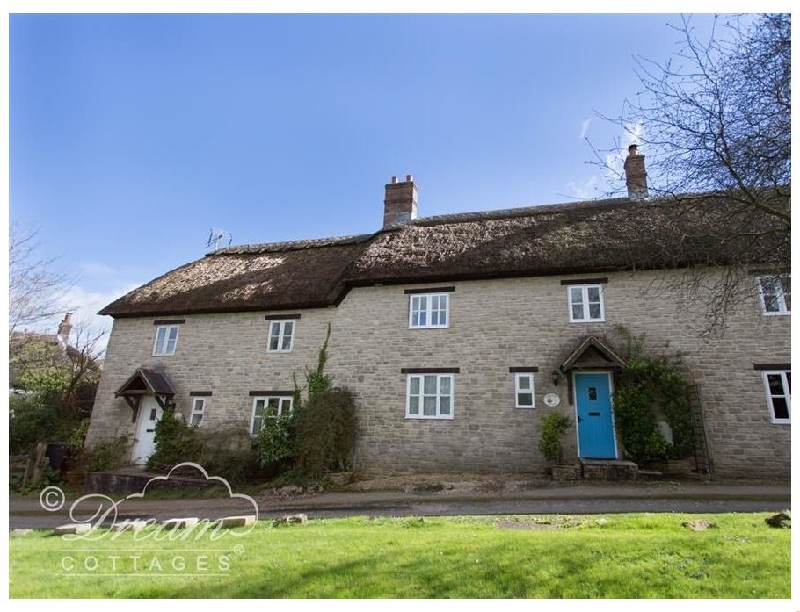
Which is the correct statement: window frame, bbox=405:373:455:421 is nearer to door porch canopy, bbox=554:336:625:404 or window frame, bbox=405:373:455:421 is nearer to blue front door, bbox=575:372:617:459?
door porch canopy, bbox=554:336:625:404

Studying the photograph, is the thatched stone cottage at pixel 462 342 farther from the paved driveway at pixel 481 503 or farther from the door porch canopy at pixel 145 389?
the paved driveway at pixel 481 503

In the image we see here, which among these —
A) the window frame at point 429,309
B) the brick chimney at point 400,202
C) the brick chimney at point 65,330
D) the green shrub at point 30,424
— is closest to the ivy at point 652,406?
the window frame at point 429,309

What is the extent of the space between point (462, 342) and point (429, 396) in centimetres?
174

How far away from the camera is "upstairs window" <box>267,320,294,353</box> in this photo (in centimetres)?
1358

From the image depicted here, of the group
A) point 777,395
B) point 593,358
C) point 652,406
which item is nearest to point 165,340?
point 593,358

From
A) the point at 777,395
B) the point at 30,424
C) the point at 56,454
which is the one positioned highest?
the point at 777,395

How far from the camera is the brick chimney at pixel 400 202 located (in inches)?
647

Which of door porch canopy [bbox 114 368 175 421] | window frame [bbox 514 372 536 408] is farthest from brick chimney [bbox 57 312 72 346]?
window frame [bbox 514 372 536 408]

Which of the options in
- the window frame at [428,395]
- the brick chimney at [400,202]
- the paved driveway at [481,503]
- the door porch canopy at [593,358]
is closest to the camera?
the paved driveway at [481,503]

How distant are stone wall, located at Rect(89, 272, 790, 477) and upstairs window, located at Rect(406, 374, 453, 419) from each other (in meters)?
0.20

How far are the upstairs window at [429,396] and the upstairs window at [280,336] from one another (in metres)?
4.08

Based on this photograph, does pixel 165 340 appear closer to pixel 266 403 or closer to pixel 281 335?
pixel 281 335

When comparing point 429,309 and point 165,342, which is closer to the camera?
point 429,309

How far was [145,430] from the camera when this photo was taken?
13891mm
